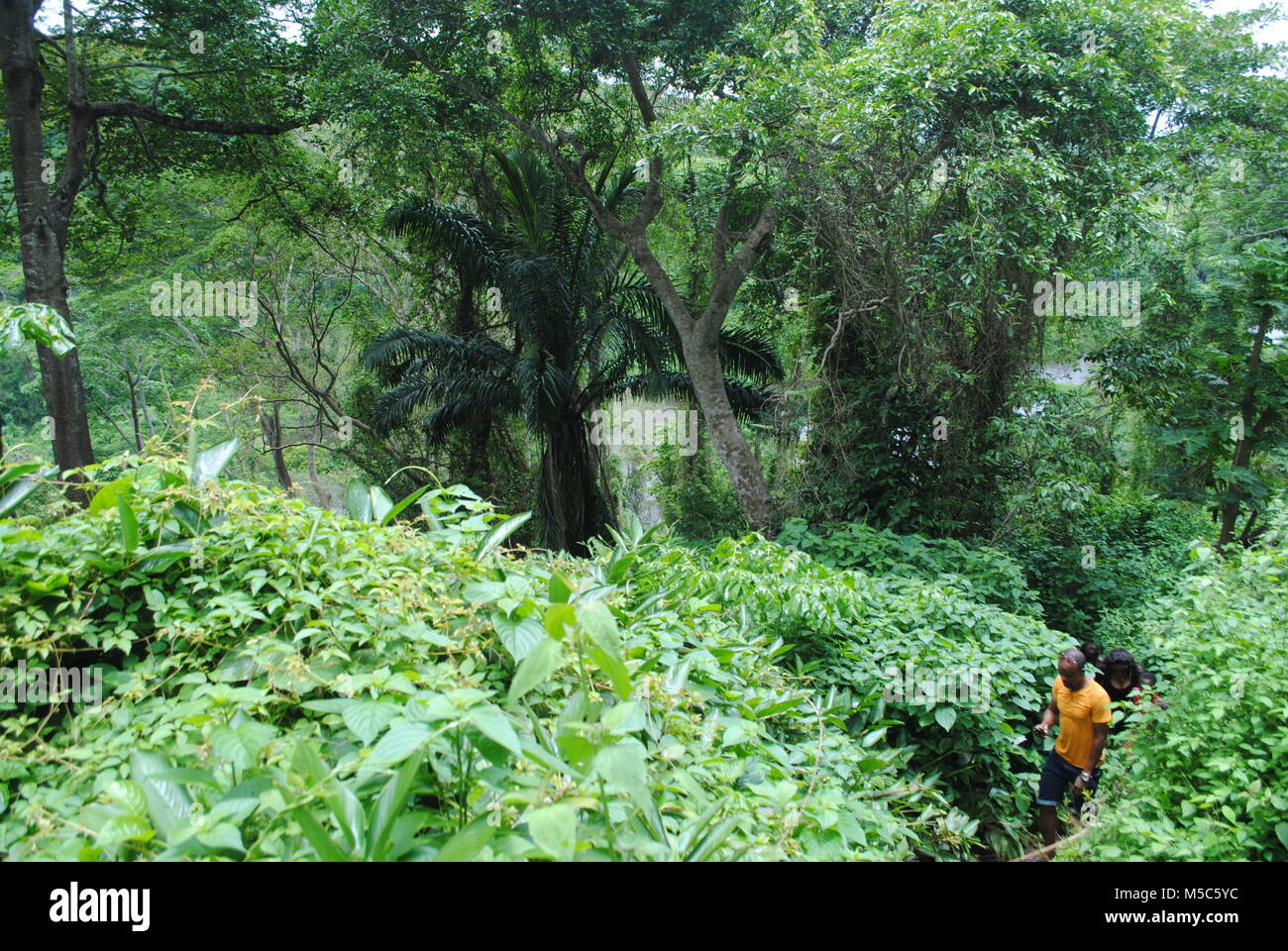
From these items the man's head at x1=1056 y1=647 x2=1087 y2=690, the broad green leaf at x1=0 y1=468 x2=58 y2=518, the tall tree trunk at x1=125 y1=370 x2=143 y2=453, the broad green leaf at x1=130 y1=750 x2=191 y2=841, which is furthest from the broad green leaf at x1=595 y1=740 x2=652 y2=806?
the tall tree trunk at x1=125 y1=370 x2=143 y2=453

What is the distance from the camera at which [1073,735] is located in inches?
193

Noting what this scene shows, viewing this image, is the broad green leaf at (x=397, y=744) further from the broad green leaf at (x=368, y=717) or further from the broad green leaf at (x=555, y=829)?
the broad green leaf at (x=555, y=829)

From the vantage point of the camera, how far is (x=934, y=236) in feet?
26.5

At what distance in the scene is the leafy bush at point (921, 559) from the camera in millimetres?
7141

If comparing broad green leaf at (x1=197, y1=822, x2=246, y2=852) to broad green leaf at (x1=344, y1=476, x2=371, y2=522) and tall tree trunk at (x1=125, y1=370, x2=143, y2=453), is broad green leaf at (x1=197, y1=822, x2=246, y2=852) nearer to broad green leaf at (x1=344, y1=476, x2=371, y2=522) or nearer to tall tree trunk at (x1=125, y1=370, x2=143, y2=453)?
broad green leaf at (x1=344, y1=476, x2=371, y2=522)

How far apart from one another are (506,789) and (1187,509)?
15.7 meters

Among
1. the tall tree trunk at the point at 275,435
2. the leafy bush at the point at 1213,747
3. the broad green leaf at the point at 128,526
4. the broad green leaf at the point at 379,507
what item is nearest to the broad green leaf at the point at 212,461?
the broad green leaf at the point at 128,526

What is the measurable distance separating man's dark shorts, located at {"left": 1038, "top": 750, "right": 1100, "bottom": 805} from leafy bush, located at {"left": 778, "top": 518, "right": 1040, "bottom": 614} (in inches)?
67.4

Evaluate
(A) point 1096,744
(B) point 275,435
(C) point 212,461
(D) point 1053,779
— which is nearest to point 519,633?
(C) point 212,461

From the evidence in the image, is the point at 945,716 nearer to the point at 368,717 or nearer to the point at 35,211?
the point at 368,717

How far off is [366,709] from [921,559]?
7.16m

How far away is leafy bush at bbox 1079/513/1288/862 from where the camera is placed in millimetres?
3275

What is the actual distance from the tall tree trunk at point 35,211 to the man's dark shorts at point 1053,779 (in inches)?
372
